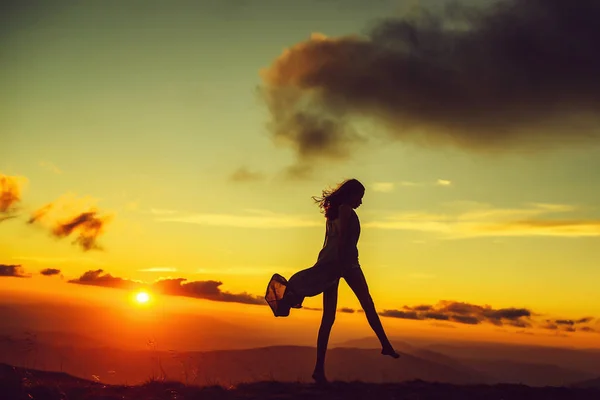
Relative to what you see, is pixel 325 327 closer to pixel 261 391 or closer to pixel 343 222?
pixel 261 391

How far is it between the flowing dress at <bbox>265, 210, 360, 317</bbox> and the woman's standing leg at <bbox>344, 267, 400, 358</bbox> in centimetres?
14

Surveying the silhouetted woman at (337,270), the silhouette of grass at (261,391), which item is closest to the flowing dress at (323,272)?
the silhouetted woman at (337,270)

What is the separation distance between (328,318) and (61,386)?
463 centimetres

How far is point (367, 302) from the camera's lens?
13.7m

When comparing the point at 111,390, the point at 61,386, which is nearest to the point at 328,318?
the point at 111,390

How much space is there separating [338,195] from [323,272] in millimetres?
1318

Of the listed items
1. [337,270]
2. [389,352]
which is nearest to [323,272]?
[337,270]

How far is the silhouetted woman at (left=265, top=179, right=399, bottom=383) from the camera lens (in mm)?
13562

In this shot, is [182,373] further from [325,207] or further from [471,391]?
[471,391]

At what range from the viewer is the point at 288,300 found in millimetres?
14141

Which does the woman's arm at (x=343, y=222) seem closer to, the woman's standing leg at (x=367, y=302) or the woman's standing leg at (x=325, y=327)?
the woman's standing leg at (x=367, y=302)

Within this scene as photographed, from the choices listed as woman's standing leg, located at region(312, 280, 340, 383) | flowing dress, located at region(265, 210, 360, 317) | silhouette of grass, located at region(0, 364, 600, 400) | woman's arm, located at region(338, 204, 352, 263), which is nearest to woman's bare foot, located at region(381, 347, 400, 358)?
silhouette of grass, located at region(0, 364, 600, 400)

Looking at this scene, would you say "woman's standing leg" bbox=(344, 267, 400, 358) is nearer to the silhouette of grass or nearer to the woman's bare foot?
the woman's bare foot

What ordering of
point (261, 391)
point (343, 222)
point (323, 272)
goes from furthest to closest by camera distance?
1. point (323, 272)
2. point (343, 222)
3. point (261, 391)
